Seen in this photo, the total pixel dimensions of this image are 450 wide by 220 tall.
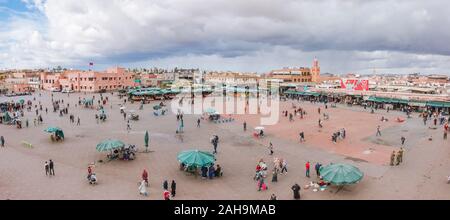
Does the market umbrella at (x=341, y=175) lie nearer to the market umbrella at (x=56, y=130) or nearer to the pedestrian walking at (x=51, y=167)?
the pedestrian walking at (x=51, y=167)

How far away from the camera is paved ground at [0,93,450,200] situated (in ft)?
44.6

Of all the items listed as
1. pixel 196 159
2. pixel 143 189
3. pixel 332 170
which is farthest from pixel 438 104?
pixel 143 189

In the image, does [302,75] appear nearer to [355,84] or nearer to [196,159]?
[355,84]

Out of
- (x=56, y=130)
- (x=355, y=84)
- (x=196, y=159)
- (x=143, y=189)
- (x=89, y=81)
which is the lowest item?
(x=143, y=189)

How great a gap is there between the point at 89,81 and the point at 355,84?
56.8 m

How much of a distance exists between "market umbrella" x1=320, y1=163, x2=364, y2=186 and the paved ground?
0.62 meters

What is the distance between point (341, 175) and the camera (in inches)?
527

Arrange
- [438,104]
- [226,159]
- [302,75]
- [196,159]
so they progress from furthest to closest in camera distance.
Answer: [302,75] < [438,104] < [226,159] < [196,159]

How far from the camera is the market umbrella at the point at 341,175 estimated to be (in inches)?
520

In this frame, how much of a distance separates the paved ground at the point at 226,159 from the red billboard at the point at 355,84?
984 inches

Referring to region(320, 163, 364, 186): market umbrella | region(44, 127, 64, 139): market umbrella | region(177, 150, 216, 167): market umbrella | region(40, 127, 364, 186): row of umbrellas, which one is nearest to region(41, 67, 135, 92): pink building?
region(44, 127, 64, 139): market umbrella

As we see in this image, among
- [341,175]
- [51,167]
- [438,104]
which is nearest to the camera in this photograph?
[341,175]
